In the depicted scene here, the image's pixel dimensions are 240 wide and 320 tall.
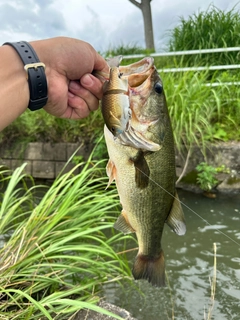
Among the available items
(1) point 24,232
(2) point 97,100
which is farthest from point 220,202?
(2) point 97,100

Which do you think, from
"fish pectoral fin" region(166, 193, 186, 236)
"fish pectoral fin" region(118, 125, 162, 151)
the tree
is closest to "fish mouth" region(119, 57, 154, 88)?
"fish pectoral fin" region(118, 125, 162, 151)

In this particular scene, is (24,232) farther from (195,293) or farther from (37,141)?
(37,141)

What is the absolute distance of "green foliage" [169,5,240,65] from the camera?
25.3 feet

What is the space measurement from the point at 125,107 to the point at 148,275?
2.85 feet

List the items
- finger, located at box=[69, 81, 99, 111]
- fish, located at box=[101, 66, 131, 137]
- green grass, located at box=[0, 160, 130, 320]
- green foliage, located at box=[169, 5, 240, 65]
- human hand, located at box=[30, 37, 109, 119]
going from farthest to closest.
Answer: green foliage, located at box=[169, 5, 240, 65] < green grass, located at box=[0, 160, 130, 320] < finger, located at box=[69, 81, 99, 111] < human hand, located at box=[30, 37, 109, 119] < fish, located at box=[101, 66, 131, 137]

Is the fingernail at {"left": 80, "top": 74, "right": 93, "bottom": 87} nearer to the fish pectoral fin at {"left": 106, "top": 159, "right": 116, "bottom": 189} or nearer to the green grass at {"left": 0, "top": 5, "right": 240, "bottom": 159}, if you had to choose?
the fish pectoral fin at {"left": 106, "top": 159, "right": 116, "bottom": 189}

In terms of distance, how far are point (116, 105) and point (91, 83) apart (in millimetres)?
428

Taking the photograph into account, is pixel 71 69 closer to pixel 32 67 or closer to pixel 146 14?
pixel 32 67

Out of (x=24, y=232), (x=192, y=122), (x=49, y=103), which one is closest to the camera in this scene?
(x=49, y=103)

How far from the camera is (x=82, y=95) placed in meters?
1.79

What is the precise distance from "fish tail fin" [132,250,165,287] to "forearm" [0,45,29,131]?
2.95ft

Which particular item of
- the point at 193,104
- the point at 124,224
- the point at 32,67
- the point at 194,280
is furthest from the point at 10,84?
the point at 193,104

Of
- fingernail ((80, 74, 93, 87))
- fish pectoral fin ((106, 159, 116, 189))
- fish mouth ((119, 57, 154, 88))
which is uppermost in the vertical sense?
fish mouth ((119, 57, 154, 88))

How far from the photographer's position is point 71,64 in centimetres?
170
